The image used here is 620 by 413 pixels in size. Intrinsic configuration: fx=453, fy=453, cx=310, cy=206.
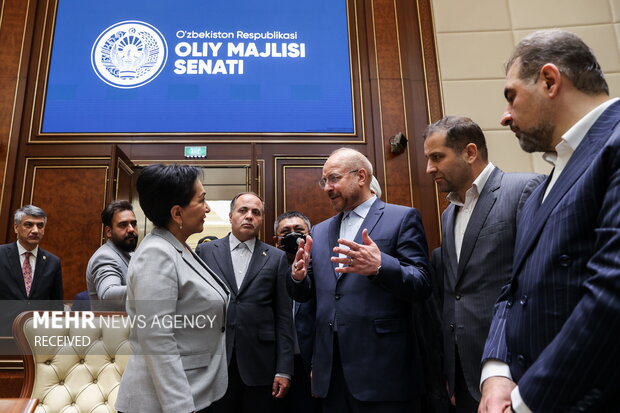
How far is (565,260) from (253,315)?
1.49 m

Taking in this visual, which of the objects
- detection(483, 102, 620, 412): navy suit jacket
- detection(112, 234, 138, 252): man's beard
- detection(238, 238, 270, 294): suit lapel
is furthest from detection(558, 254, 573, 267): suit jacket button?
detection(112, 234, 138, 252): man's beard

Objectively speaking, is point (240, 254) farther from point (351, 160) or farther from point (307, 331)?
point (351, 160)

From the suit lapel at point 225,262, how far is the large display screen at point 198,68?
242 centimetres

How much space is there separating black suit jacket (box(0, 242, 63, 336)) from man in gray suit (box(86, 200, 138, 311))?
1.00 metres

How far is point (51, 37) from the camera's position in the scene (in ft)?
14.8

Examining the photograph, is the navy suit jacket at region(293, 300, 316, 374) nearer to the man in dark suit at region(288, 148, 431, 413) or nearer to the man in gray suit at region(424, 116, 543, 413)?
the man in dark suit at region(288, 148, 431, 413)

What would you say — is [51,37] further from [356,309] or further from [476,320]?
[476,320]

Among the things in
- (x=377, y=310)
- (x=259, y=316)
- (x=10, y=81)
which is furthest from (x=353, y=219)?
(x=10, y=81)

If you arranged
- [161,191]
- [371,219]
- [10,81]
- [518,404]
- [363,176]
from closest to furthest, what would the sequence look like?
1. [518,404]
2. [161,191]
3. [371,219]
4. [363,176]
5. [10,81]

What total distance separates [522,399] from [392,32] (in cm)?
460

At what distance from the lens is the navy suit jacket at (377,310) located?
1.53 m

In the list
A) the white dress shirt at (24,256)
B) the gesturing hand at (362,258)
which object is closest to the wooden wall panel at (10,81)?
the white dress shirt at (24,256)

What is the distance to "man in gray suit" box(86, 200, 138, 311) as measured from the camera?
2.09 m

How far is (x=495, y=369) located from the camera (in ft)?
3.28
